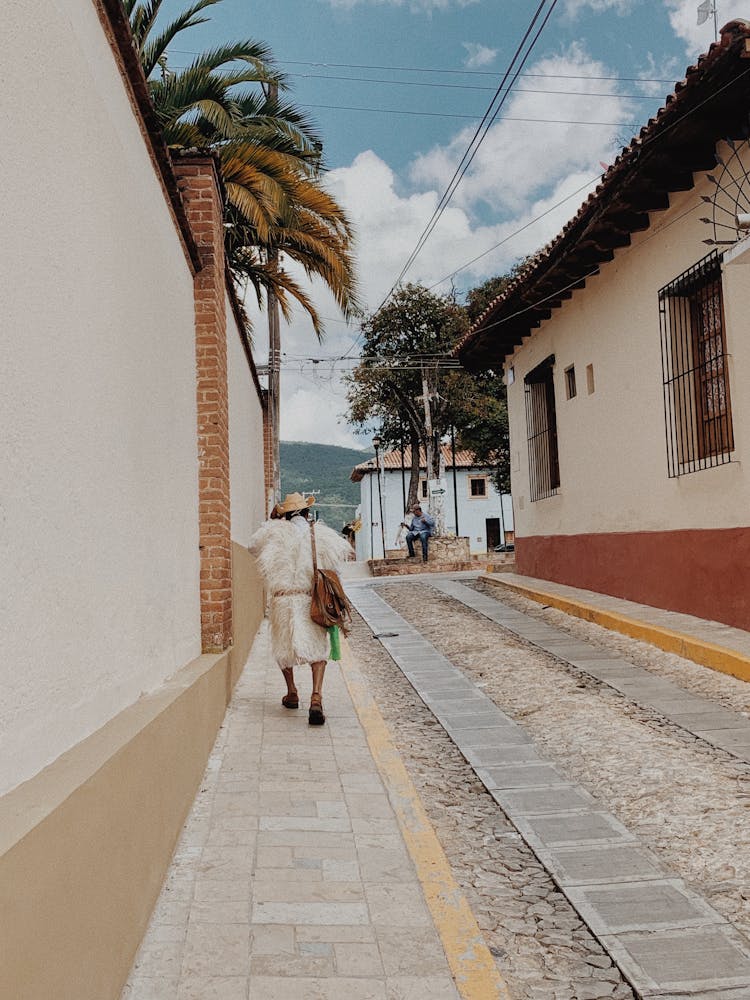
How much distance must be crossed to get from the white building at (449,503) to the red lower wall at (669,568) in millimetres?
35300

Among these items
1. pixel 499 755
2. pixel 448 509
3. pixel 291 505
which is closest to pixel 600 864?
pixel 499 755

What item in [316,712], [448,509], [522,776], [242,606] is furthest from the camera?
[448,509]

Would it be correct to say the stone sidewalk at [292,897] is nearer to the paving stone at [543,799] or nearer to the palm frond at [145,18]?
the paving stone at [543,799]

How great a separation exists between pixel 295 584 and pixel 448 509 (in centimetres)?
4297

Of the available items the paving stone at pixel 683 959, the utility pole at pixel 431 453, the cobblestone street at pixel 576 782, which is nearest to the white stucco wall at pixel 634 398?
the cobblestone street at pixel 576 782

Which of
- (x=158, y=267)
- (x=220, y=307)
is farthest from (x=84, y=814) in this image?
(x=220, y=307)

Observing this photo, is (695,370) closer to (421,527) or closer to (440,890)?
(440,890)

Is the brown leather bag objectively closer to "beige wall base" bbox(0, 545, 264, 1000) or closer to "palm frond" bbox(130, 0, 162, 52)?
"beige wall base" bbox(0, 545, 264, 1000)

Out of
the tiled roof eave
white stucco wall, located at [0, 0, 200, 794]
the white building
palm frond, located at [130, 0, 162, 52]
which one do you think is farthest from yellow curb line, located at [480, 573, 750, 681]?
the white building

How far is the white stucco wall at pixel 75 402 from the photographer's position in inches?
87.3

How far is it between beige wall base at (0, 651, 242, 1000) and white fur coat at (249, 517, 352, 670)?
7.40 feet

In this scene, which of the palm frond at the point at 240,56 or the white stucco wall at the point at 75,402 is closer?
the white stucco wall at the point at 75,402

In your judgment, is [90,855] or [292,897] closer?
[90,855]

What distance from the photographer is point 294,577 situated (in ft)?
21.3
